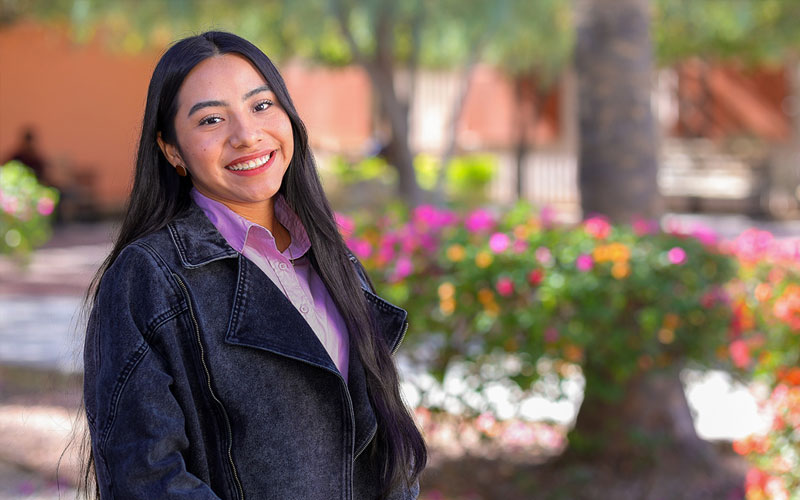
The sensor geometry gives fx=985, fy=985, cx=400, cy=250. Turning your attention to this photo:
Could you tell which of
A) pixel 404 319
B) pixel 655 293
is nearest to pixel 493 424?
Answer: pixel 655 293

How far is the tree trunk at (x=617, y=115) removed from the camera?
17.5 feet

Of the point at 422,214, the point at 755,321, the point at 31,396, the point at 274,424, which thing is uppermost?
the point at 274,424

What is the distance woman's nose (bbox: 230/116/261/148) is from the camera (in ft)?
5.28

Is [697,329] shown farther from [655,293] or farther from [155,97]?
[155,97]

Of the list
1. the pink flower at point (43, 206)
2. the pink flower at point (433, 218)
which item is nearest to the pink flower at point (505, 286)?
the pink flower at point (433, 218)

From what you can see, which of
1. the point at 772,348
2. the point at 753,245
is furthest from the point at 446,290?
the point at 753,245

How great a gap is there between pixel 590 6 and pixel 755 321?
78.7 inches

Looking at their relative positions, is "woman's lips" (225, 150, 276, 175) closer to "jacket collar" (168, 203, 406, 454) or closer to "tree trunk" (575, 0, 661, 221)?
"jacket collar" (168, 203, 406, 454)

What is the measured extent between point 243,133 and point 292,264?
270 millimetres

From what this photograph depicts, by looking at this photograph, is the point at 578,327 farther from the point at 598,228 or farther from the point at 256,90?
the point at 256,90

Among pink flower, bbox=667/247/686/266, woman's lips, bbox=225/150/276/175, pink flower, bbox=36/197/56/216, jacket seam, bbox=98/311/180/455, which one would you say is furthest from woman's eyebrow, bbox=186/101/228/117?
pink flower, bbox=36/197/56/216

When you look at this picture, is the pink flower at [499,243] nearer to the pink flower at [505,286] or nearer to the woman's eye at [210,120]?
the pink flower at [505,286]

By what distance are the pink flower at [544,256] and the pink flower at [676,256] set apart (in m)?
0.53

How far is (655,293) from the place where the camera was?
4359 millimetres
